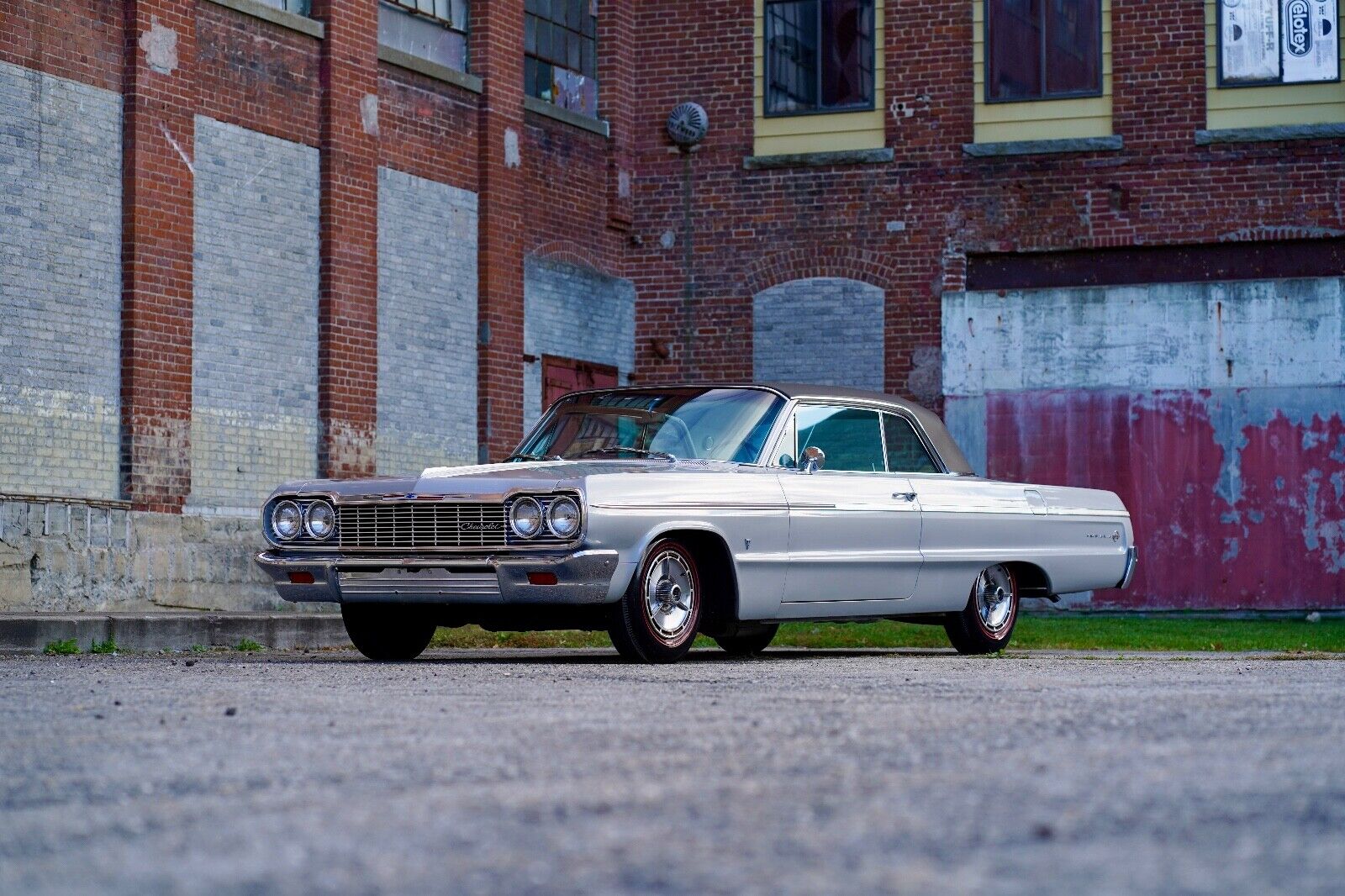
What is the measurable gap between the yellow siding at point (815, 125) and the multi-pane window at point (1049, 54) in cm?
117

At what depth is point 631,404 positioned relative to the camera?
1053 centimetres

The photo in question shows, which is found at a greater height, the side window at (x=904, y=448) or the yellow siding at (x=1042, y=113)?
the yellow siding at (x=1042, y=113)

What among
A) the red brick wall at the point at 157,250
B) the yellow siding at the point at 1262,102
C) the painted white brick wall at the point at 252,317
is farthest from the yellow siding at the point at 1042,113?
the red brick wall at the point at 157,250

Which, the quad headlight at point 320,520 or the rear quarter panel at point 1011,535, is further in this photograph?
the rear quarter panel at point 1011,535

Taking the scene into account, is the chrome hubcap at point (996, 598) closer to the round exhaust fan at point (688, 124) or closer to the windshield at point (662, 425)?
the windshield at point (662, 425)

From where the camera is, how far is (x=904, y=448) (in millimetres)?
11172

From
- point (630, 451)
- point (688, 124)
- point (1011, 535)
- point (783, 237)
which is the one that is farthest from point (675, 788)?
point (688, 124)

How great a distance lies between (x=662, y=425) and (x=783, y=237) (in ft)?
38.3

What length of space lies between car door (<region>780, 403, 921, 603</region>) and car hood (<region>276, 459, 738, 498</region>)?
50cm

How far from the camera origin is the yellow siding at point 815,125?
70.7 feet

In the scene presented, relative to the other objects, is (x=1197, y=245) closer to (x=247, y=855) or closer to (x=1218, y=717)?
(x=1218, y=717)

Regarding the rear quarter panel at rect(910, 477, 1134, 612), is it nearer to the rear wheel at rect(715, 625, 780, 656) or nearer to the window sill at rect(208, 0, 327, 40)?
the rear wheel at rect(715, 625, 780, 656)

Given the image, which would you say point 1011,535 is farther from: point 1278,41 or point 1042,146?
point 1278,41

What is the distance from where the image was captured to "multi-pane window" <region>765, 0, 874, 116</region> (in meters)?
Answer: 21.7
